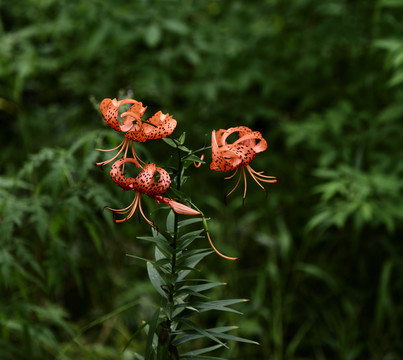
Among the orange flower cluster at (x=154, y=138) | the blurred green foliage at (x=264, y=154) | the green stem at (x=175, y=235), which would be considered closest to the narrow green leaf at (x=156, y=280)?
the green stem at (x=175, y=235)

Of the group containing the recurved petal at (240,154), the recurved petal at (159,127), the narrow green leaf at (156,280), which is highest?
the recurved petal at (159,127)

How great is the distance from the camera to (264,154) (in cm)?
228

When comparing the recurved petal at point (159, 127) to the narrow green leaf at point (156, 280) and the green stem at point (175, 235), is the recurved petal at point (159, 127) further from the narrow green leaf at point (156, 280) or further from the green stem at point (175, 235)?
the narrow green leaf at point (156, 280)

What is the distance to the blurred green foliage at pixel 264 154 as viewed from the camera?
188cm

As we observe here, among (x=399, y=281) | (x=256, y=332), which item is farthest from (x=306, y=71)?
(x=256, y=332)

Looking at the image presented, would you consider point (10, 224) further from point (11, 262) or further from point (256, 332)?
point (256, 332)

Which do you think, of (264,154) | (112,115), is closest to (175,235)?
(112,115)

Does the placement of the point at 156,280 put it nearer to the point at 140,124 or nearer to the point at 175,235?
the point at 175,235

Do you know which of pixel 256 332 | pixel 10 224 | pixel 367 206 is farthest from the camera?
pixel 256 332

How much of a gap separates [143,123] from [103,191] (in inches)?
19.4

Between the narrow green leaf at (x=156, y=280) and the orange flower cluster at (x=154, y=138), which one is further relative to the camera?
the narrow green leaf at (x=156, y=280)

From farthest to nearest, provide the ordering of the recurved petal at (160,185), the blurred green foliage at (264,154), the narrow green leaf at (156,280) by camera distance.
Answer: the blurred green foliage at (264,154) → the narrow green leaf at (156,280) → the recurved petal at (160,185)

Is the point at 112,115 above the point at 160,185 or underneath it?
above

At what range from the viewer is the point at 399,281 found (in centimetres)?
205
